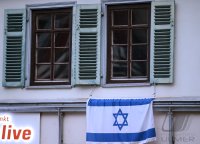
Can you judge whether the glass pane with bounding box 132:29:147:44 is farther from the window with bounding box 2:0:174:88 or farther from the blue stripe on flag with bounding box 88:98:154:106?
the blue stripe on flag with bounding box 88:98:154:106

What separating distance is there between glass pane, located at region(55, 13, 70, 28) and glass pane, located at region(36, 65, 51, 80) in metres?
0.85

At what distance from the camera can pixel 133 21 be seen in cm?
1121

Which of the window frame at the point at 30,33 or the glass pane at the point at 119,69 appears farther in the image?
the window frame at the point at 30,33

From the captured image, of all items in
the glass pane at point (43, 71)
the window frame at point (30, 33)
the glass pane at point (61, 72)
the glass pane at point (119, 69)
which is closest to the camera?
the glass pane at point (119, 69)

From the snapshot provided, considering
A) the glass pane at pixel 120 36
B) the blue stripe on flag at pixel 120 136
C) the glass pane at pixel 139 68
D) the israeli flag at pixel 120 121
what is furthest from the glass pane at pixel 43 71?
the glass pane at pixel 139 68

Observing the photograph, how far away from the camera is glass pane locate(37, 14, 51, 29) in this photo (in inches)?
461

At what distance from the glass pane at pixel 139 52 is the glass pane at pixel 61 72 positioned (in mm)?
1374

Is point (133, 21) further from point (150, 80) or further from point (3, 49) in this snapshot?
point (3, 49)

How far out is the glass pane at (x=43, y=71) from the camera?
38.3 ft

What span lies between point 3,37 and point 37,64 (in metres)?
0.88

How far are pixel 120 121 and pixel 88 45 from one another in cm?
160

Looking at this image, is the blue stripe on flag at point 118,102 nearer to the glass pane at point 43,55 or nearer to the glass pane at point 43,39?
the glass pane at point 43,55

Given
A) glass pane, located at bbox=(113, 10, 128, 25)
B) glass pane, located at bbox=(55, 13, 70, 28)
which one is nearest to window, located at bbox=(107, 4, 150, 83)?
glass pane, located at bbox=(113, 10, 128, 25)

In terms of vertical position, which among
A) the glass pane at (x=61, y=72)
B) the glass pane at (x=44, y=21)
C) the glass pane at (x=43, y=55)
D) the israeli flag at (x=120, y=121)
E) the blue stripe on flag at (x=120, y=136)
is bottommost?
the blue stripe on flag at (x=120, y=136)
